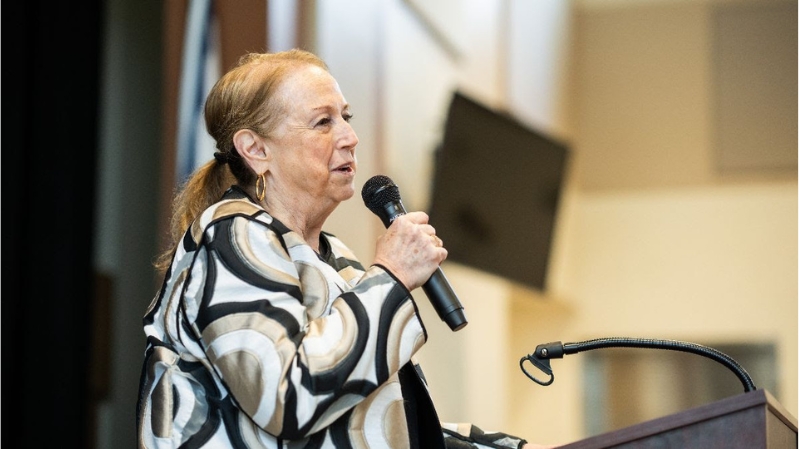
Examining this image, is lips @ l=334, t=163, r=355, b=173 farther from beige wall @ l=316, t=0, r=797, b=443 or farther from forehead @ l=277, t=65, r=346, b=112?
beige wall @ l=316, t=0, r=797, b=443

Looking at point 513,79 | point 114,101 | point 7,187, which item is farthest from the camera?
point 513,79

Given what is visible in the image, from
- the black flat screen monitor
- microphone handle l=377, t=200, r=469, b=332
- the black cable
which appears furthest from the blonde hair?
the black flat screen monitor

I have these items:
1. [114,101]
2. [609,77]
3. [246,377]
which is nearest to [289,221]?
[246,377]

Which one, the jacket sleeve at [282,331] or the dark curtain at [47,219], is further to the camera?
the dark curtain at [47,219]

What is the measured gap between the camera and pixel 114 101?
10.3 feet

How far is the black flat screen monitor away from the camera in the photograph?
17.0 feet

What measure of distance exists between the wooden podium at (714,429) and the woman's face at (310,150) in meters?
0.62

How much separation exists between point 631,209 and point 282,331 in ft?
24.3

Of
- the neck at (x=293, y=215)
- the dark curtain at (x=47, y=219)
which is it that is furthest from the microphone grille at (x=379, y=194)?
the dark curtain at (x=47, y=219)

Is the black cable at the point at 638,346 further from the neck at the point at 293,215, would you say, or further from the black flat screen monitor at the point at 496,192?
the black flat screen monitor at the point at 496,192

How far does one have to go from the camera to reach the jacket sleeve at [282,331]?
1369mm

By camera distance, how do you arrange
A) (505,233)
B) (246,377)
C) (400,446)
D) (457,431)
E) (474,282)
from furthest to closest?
(474,282) < (505,233) < (457,431) < (400,446) < (246,377)

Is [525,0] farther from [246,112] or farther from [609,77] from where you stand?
[246,112]

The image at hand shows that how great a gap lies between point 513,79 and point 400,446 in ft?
20.0
